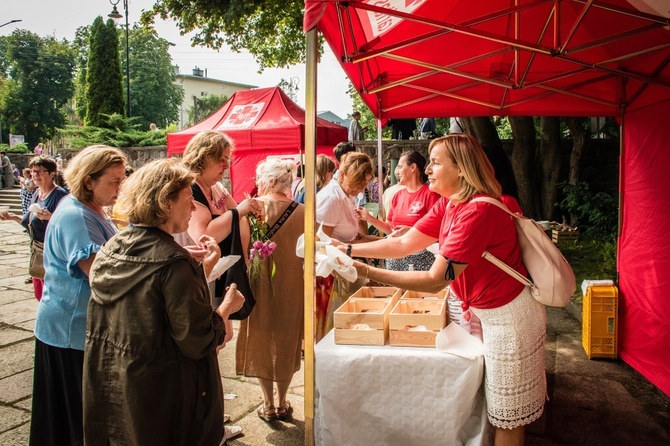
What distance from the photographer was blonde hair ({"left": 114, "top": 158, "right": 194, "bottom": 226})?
203 cm

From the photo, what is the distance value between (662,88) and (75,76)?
67.7m

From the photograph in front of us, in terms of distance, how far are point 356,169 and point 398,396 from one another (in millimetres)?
2187

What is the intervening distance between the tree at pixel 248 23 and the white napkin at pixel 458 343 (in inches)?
350

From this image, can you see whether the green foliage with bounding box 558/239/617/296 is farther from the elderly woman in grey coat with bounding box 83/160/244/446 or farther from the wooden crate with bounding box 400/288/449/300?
the elderly woman in grey coat with bounding box 83/160/244/446

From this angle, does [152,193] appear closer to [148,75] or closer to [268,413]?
[268,413]

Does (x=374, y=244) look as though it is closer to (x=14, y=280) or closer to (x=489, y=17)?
(x=489, y=17)

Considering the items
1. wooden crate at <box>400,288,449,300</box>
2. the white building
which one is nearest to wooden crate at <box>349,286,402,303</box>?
wooden crate at <box>400,288,449,300</box>

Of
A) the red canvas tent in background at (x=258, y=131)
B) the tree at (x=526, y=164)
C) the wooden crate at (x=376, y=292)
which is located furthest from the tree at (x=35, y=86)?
the wooden crate at (x=376, y=292)

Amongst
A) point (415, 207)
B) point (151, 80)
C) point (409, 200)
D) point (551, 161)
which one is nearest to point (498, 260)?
point (415, 207)

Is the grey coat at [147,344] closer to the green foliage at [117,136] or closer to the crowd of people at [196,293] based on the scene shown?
the crowd of people at [196,293]

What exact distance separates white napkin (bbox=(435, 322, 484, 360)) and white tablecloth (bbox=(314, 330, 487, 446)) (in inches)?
1.2

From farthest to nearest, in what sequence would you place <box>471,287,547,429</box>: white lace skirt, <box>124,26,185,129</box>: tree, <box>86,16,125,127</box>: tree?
<box>124,26,185,129</box>: tree < <box>86,16,125,127</box>: tree < <box>471,287,547,429</box>: white lace skirt

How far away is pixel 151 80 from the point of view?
195 ft

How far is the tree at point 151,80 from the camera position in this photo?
191 ft
